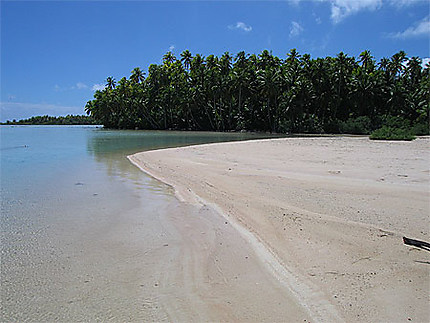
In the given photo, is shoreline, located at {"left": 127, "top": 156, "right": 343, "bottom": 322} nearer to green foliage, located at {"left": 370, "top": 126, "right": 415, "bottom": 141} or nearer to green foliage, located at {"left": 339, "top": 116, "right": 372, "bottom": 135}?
green foliage, located at {"left": 370, "top": 126, "right": 415, "bottom": 141}

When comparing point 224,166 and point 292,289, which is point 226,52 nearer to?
point 224,166

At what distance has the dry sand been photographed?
2969 mm

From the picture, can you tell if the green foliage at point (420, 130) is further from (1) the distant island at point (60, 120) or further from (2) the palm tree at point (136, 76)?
(1) the distant island at point (60, 120)

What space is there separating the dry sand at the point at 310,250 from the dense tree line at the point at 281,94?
3485cm

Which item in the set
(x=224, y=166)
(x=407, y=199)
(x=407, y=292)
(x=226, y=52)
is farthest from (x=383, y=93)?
(x=407, y=292)

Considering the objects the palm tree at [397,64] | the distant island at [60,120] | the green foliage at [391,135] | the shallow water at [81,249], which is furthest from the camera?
the distant island at [60,120]

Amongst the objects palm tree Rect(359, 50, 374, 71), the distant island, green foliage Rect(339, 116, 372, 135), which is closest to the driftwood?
green foliage Rect(339, 116, 372, 135)

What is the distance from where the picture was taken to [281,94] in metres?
54.5

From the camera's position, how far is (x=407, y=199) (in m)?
5.98

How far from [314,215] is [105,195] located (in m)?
5.01

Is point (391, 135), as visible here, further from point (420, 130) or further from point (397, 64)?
point (397, 64)

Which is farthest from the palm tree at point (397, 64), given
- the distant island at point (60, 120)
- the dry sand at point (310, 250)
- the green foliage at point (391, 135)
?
the distant island at point (60, 120)

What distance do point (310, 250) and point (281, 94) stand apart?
173 feet

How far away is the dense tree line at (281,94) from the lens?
50219 mm
